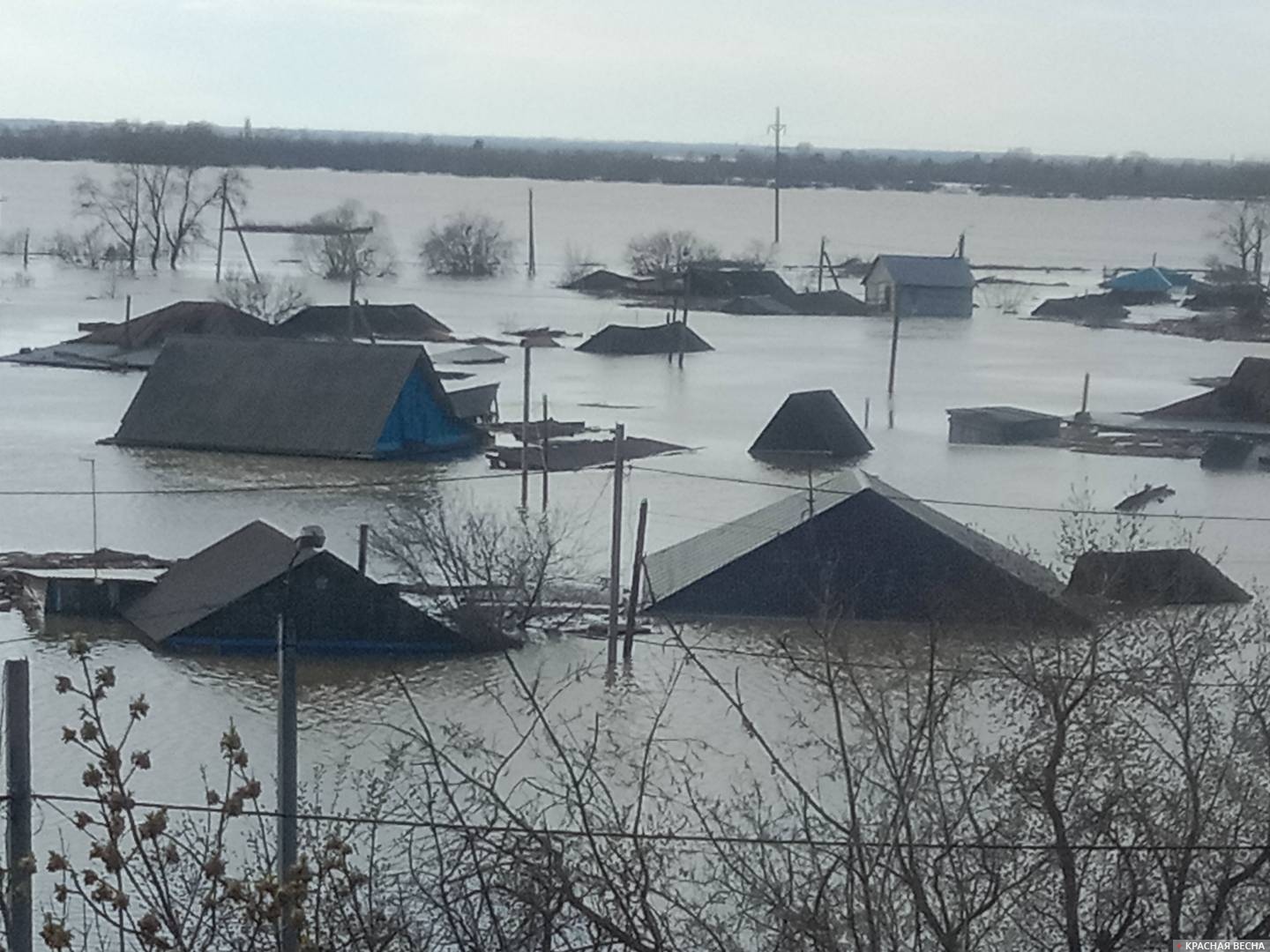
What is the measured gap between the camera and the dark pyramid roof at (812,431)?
16.5 m

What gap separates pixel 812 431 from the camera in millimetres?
16531

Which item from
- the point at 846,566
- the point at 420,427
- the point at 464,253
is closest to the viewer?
the point at 846,566

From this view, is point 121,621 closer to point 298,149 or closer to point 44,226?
point 44,226

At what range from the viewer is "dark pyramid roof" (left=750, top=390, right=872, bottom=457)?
16.5 metres

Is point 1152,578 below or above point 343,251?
below

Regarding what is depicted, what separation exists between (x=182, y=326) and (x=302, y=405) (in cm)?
906

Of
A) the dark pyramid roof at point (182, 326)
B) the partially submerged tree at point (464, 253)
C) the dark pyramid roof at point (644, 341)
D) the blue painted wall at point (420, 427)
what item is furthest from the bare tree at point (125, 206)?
the blue painted wall at point (420, 427)

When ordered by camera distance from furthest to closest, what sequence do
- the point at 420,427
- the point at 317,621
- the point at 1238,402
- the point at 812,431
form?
1. the point at 1238,402
2. the point at 420,427
3. the point at 812,431
4. the point at 317,621

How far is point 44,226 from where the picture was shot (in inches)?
2306

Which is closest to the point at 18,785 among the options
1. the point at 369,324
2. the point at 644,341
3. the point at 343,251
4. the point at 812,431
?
the point at 812,431

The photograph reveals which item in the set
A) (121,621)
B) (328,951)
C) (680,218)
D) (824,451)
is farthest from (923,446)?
(680,218)

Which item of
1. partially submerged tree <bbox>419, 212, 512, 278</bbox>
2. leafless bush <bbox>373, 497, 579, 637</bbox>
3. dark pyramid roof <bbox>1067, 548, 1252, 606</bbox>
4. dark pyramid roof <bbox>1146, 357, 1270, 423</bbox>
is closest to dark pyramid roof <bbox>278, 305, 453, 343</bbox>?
dark pyramid roof <bbox>1146, 357, 1270, 423</bbox>

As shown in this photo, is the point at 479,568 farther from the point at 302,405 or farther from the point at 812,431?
the point at 302,405

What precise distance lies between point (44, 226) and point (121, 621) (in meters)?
51.7
